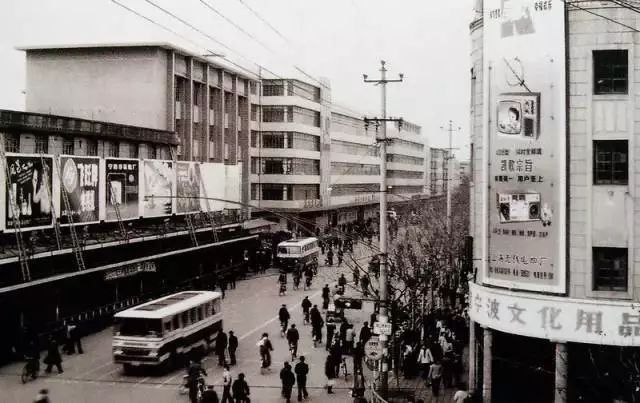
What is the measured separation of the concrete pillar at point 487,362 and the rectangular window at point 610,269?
3.19 metres

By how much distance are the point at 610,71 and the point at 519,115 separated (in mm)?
2437

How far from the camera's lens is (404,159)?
386ft

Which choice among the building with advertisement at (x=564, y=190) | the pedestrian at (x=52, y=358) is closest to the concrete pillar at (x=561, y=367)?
the building with advertisement at (x=564, y=190)

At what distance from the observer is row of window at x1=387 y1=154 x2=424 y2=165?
10684 centimetres

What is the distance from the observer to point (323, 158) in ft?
257

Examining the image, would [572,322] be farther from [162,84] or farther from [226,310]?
[162,84]

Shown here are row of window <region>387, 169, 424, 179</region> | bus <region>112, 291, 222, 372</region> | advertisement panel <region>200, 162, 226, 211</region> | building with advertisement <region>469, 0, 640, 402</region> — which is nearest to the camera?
building with advertisement <region>469, 0, 640, 402</region>

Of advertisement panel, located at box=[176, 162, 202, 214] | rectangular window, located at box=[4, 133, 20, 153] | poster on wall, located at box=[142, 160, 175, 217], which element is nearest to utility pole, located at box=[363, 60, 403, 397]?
rectangular window, located at box=[4, 133, 20, 153]

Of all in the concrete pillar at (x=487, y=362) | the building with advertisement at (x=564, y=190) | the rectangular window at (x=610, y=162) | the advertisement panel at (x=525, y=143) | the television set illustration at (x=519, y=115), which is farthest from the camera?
the concrete pillar at (x=487, y=362)

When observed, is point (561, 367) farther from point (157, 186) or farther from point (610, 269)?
point (157, 186)

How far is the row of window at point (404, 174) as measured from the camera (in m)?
108

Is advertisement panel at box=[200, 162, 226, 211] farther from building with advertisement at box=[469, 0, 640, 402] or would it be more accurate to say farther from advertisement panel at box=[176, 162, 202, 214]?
building with advertisement at box=[469, 0, 640, 402]

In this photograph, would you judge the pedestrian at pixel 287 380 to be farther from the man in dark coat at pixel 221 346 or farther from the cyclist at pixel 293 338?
the cyclist at pixel 293 338

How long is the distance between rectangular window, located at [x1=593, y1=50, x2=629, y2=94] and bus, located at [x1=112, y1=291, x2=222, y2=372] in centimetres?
1484
